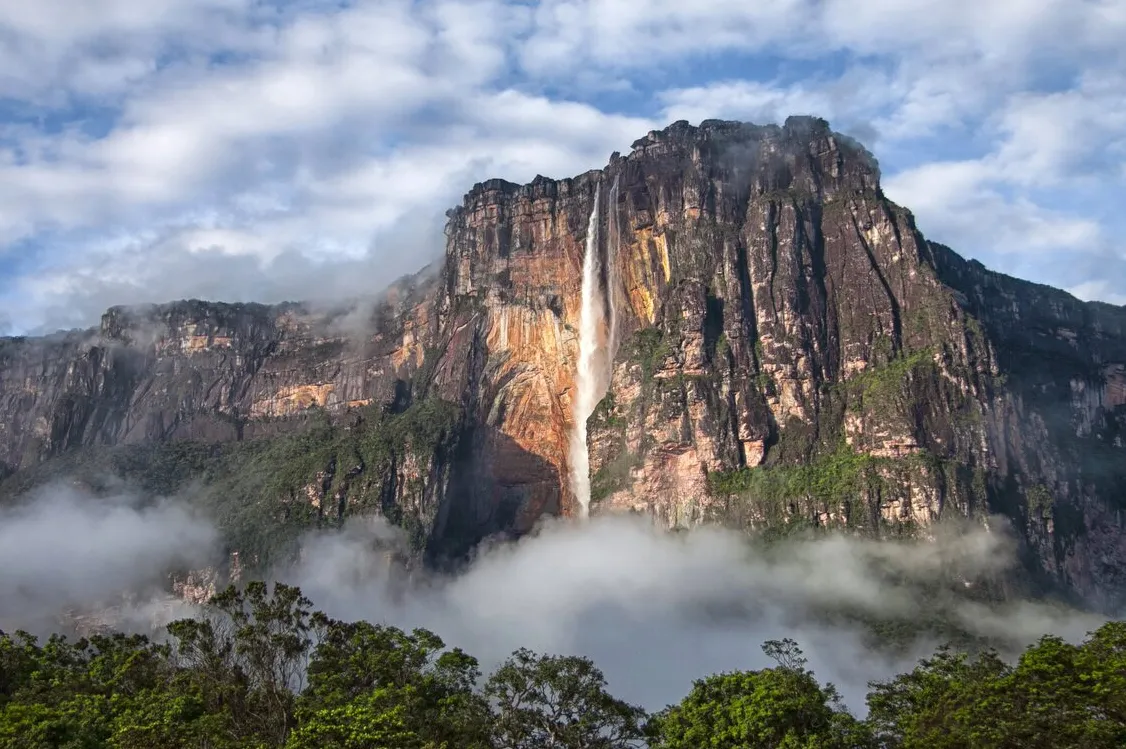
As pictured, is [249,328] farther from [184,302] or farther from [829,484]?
[829,484]

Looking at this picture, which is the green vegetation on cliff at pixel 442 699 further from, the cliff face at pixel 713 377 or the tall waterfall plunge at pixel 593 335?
the tall waterfall plunge at pixel 593 335

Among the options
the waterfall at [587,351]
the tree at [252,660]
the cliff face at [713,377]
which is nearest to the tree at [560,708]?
the tree at [252,660]

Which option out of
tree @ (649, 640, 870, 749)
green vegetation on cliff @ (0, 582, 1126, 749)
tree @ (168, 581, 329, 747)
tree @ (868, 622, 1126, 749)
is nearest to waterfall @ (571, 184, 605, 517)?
green vegetation on cliff @ (0, 582, 1126, 749)

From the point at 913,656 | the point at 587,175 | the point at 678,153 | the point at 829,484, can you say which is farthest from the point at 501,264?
the point at 913,656

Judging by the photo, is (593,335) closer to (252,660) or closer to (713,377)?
(713,377)

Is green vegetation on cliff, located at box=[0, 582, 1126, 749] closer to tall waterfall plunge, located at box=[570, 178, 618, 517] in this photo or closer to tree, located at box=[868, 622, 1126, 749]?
tree, located at box=[868, 622, 1126, 749]

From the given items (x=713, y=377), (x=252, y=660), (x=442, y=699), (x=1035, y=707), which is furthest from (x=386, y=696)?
(x=713, y=377)
